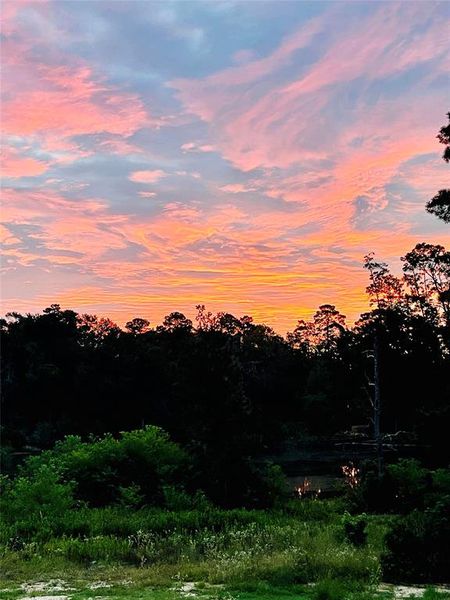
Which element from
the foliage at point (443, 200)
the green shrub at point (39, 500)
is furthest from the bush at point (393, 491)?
the green shrub at point (39, 500)

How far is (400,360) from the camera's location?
5884cm

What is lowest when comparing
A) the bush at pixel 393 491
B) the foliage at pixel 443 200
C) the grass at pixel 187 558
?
the bush at pixel 393 491

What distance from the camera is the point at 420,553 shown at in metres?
10.9

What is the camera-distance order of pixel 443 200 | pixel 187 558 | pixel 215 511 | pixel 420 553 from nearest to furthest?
pixel 420 553, pixel 187 558, pixel 215 511, pixel 443 200

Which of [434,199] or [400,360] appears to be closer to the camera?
[434,199]

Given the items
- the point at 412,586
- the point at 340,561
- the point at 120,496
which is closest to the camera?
the point at 412,586

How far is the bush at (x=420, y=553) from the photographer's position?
10.6 metres

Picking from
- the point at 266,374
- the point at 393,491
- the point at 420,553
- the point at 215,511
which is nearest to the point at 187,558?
the point at 420,553

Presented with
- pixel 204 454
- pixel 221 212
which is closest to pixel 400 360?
pixel 221 212

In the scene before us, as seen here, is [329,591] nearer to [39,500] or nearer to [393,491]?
[39,500]

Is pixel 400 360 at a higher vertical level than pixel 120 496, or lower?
higher

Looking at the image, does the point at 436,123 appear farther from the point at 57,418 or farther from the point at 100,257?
the point at 57,418

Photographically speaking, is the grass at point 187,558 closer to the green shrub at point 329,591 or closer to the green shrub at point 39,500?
the green shrub at point 329,591

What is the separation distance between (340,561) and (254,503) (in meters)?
9.25
